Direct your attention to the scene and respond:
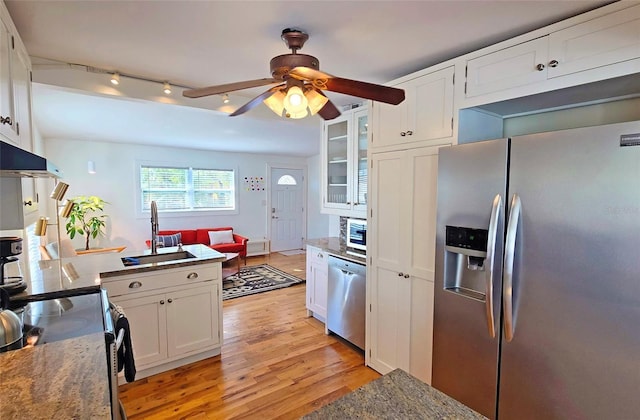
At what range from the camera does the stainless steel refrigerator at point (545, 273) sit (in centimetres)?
125

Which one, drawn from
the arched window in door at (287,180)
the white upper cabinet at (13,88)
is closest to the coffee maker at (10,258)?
the white upper cabinet at (13,88)

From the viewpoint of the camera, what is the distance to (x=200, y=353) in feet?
8.90

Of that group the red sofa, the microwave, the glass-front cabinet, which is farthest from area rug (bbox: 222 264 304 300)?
the microwave

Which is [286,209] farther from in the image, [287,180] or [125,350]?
[125,350]

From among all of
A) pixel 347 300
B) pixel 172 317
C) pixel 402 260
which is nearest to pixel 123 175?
pixel 172 317

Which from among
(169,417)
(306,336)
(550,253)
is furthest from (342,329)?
(550,253)

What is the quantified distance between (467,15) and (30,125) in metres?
2.69

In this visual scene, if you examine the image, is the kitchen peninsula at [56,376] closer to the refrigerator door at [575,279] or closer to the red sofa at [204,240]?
the refrigerator door at [575,279]

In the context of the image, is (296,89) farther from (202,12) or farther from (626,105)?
(626,105)

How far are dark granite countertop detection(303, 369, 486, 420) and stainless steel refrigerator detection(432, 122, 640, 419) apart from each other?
804mm

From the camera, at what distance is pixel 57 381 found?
0.93 meters

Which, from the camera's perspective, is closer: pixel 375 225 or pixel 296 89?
pixel 296 89

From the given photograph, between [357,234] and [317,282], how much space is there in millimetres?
821

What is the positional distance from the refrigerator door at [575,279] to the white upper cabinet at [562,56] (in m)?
0.39
